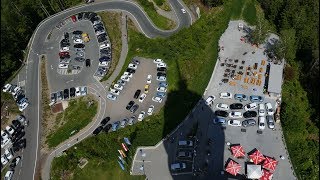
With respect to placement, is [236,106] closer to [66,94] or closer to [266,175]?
[266,175]

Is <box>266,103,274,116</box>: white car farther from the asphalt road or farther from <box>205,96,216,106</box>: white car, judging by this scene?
the asphalt road

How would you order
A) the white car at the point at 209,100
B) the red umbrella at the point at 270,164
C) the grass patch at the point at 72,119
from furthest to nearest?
the white car at the point at 209,100, the grass patch at the point at 72,119, the red umbrella at the point at 270,164

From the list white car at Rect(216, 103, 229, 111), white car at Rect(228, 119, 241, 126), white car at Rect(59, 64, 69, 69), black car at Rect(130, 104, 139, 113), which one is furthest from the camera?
white car at Rect(59, 64, 69, 69)

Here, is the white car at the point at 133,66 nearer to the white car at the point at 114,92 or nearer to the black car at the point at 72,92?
the white car at the point at 114,92

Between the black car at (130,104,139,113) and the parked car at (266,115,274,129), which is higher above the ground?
the black car at (130,104,139,113)

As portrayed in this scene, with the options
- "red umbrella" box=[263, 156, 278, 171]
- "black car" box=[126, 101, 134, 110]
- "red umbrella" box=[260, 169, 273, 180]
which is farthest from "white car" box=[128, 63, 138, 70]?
"red umbrella" box=[260, 169, 273, 180]

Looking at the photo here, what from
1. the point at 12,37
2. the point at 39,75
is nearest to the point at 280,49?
the point at 39,75

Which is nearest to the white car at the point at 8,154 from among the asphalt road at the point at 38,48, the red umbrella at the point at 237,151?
the asphalt road at the point at 38,48
